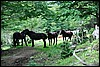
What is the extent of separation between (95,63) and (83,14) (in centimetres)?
799

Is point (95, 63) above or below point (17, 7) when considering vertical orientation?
below

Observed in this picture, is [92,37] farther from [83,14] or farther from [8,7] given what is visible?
[8,7]

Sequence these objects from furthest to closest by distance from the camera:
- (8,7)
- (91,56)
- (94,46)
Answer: (8,7) < (94,46) < (91,56)

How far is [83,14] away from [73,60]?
22.3ft

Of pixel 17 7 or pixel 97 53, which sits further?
pixel 17 7

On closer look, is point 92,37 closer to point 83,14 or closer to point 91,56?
point 83,14

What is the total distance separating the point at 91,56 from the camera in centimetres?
1073

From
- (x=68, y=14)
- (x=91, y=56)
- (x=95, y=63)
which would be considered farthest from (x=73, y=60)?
(x=68, y=14)

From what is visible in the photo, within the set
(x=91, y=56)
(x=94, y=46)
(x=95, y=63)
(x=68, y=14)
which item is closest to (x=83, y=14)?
(x=68, y=14)

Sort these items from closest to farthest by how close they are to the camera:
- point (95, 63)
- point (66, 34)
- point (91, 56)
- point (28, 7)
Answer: point (95, 63)
point (91, 56)
point (28, 7)
point (66, 34)

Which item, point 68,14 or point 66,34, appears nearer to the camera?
point 68,14

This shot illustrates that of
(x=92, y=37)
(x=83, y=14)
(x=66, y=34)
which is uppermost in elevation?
(x=83, y=14)

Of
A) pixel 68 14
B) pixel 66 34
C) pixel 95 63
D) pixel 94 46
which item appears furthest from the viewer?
pixel 66 34

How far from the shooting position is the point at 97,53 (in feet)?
35.3
